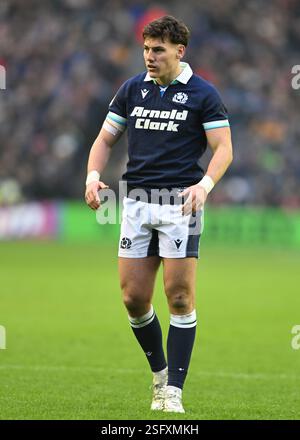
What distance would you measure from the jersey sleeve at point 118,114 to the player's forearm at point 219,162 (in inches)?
29.2

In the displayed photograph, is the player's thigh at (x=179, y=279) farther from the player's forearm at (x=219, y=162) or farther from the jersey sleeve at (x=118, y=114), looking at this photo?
the jersey sleeve at (x=118, y=114)

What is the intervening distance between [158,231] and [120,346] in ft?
12.4

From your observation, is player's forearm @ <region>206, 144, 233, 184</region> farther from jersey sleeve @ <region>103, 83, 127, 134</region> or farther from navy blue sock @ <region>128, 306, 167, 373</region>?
navy blue sock @ <region>128, 306, 167, 373</region>

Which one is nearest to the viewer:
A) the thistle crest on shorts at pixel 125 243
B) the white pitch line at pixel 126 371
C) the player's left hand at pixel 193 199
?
the player's left hand at pixel 193 199

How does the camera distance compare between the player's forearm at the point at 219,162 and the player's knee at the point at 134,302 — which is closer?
the player's forearm at the point at 219,162

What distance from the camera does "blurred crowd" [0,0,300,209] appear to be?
27.2 meters

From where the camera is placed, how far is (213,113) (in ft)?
21.1

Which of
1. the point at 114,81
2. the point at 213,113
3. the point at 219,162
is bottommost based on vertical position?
the point at 114,81

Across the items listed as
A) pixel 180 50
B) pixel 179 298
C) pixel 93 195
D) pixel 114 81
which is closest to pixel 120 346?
pixel 179 298

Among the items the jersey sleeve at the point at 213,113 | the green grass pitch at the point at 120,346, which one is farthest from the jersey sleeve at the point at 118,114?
the green grass pitch at the point at 120,346

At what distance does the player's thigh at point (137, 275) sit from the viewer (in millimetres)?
6555

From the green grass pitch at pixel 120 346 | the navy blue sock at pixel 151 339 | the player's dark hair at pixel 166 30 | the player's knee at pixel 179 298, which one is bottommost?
the green grass pitch at pixel 120 346

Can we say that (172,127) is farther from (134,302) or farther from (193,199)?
(134,302)

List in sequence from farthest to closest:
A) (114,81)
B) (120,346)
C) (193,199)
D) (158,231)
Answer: (114,81) → (120,346) → (158,231) → (193,199)
